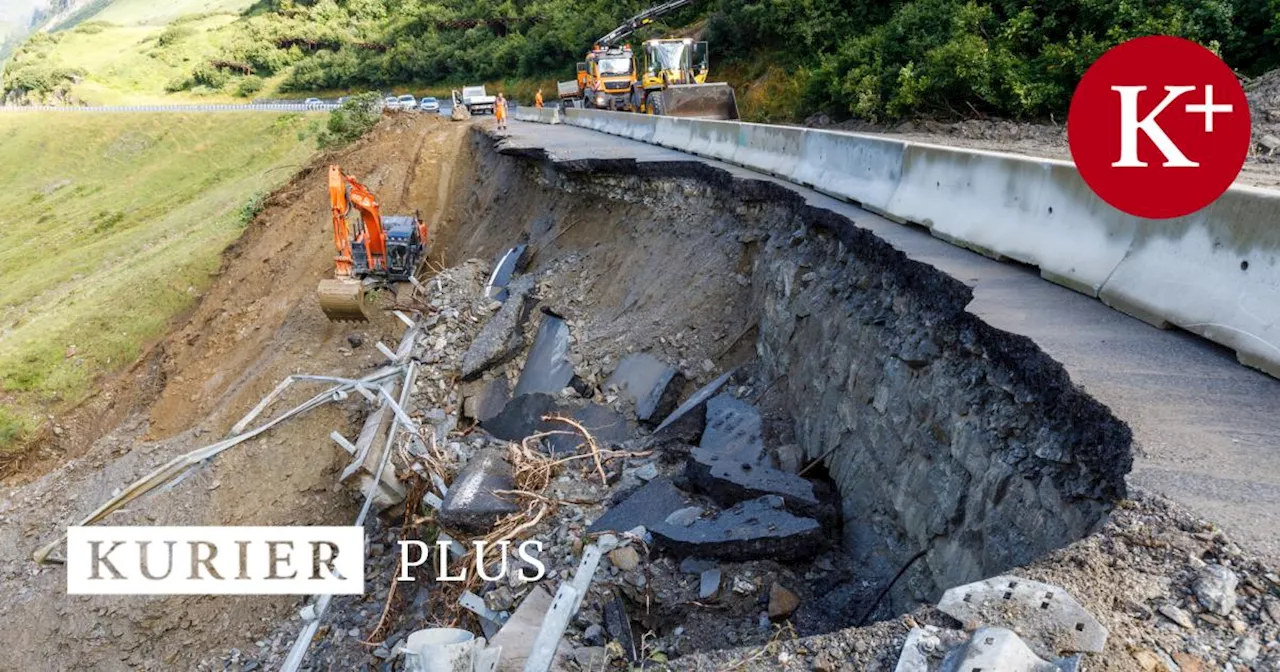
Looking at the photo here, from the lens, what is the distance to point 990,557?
3447 mm

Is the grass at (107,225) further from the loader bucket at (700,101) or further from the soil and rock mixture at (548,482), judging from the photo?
the loader bucket at (700,101)

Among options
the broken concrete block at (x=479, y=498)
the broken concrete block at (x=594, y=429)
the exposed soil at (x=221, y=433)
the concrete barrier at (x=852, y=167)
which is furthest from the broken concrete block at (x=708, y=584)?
the exposed soil at (x=221, y=433)

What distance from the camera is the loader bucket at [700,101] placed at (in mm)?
19391

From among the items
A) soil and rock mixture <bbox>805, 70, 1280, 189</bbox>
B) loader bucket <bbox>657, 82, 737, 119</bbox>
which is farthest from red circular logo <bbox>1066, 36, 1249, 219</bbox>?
loader bucket <bbox>657, 82, 737, 119</bbox>

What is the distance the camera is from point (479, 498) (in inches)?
249

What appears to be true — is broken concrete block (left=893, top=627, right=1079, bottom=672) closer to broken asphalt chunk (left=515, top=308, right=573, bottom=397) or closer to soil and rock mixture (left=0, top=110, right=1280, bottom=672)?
soil and rock mixture (left=0, top=110, right=1280, bottom=672)

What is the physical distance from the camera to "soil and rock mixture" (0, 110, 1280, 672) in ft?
7.98

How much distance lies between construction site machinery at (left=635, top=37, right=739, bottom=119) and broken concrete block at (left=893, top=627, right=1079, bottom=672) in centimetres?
1821

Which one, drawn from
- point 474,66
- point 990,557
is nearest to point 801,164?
point 990,557

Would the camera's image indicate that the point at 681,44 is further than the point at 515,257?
Yes

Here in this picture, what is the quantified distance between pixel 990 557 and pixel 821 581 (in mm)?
1235

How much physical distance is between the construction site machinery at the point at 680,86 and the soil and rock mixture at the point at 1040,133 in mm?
2582

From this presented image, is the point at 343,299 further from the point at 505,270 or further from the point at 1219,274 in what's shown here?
the point at 1219,274

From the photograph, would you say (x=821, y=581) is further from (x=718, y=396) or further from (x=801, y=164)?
(x=801, y=164)
